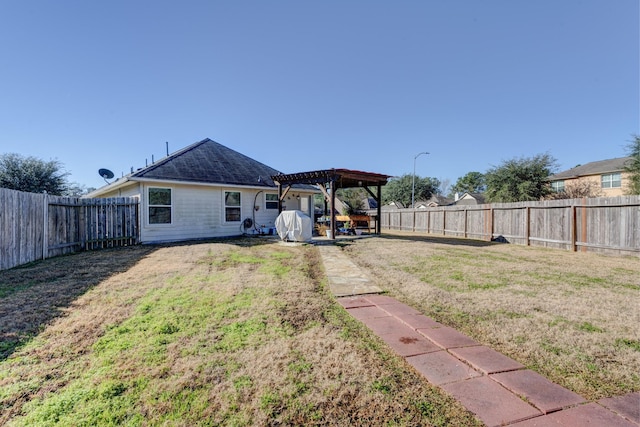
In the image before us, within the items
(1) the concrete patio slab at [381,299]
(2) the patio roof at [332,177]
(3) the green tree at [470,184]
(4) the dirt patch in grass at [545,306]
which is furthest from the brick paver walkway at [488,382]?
(3) the green tree at [470,184]

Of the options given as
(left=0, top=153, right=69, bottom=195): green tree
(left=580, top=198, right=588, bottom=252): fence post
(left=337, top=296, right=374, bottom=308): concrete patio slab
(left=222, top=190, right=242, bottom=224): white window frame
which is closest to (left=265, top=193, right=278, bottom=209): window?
(left=222, top=190, right=242, bottom=224): white window frame

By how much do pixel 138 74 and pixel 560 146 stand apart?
97.9 feet

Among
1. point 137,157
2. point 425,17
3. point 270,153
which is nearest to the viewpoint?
point 425,17

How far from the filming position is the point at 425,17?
9.93m

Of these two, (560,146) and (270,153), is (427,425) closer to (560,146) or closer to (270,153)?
(270,153)

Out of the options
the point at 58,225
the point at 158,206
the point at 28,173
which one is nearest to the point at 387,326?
the point at 58,225

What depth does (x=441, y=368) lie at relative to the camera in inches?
88.9

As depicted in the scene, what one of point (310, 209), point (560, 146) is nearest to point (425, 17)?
point (310, 209)

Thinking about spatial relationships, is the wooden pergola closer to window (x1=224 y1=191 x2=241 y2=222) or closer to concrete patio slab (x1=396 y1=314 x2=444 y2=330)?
window (x1=224 y1=191 x2=241 y2=222)

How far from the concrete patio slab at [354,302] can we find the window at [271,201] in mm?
10684

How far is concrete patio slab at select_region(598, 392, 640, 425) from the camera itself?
5.57 feet

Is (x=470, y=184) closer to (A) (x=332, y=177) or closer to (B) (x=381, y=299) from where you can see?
(A) (x=332, y=177)

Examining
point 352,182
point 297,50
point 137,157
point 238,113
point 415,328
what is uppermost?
point 297,50

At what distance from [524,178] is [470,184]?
44.8 m
